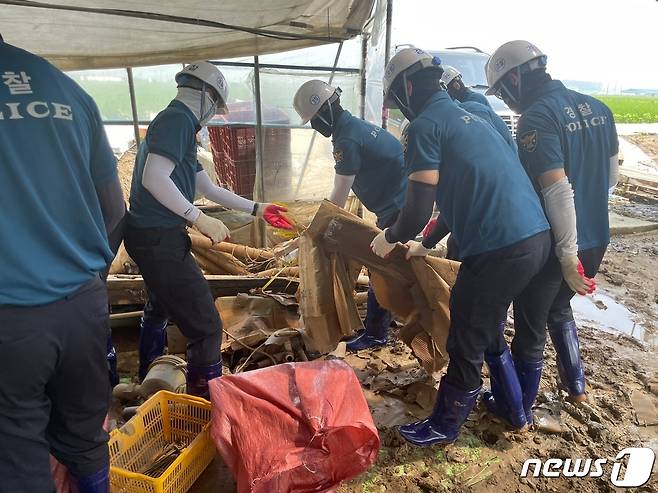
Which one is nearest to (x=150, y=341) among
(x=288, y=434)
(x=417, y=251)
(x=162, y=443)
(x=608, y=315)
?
(x=162, y=443)

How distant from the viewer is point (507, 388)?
2730 millimetres

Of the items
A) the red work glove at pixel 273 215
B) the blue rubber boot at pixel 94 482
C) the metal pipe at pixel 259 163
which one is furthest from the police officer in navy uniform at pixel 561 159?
the metal pipe at pixel 259 163

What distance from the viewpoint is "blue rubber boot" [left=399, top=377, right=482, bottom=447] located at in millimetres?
2607

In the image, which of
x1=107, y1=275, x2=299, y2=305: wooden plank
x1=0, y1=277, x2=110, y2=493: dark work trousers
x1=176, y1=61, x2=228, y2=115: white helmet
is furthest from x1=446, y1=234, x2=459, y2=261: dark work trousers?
x1=0, y1=277, x2=110, y2=493: dark work trousers

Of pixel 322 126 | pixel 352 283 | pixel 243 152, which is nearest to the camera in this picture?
pixel 352 283

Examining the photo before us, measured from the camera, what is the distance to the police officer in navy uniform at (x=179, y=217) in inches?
95.2

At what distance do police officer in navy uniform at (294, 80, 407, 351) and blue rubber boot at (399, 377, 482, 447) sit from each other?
56.3 inches

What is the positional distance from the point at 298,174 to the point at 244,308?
2.48 metres

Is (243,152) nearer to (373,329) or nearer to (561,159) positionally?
(373,329)

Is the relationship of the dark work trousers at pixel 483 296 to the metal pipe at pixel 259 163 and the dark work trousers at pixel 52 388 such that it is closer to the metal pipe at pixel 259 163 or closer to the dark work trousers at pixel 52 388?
the dark work trousers at pixel 52 388

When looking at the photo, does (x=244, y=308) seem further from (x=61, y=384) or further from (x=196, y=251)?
(x=61, y=384)

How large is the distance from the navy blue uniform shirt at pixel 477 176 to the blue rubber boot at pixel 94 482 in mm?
1856

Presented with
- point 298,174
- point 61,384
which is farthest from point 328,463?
point 298,174

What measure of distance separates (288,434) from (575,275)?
1.69 metres
